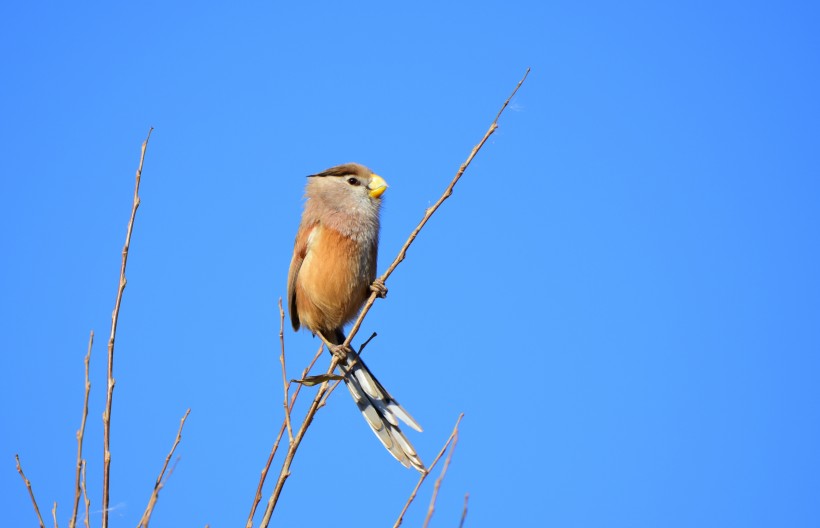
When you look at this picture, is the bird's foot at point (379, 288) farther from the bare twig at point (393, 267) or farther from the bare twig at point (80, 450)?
the bare twig at point (80, 450)

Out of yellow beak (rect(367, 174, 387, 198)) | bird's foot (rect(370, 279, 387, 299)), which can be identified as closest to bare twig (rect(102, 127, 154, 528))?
bird's foot (rect(370, 279, 387, 299))

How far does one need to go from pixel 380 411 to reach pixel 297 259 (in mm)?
1209

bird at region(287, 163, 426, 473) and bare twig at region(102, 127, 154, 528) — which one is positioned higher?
bird at region(287, 163, 426, 473)

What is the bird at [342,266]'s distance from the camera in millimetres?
4547

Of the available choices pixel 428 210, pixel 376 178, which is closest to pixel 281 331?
pixel 428 210

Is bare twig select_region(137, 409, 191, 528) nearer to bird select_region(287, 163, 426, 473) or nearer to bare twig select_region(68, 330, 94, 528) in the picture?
bare twig select_region(68, 330, 94, 528)

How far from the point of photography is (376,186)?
504 centimetres

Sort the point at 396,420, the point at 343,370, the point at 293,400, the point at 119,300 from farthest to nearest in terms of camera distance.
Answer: the point at 343,370, the point at 396,420, the point at 293,400, the point at 119,300

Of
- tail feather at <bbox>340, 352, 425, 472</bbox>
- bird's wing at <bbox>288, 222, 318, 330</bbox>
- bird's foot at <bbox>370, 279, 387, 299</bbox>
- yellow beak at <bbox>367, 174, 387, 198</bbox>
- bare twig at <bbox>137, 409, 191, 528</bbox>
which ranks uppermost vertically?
yellow beak at <bbox>367, 174, 387, 198</bbox>

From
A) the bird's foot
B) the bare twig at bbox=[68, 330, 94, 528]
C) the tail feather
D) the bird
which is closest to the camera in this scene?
the bare twig at bbox=[68, 330, 94, 528]

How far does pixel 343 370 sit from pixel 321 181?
4.25 ft

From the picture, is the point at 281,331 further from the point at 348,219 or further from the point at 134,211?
the point at 348,219

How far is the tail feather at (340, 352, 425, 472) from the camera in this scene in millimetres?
4113

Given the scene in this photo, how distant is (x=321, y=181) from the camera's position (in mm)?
5223
